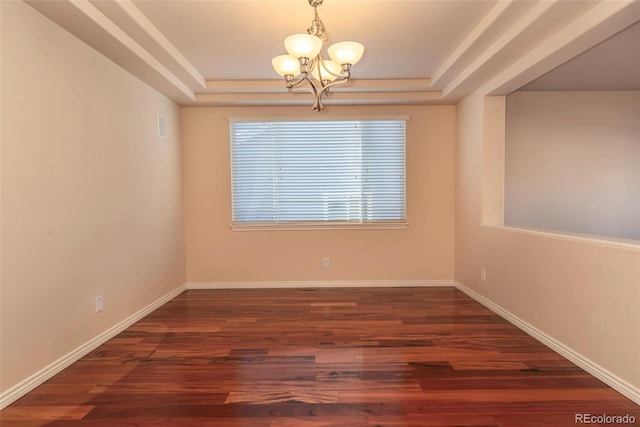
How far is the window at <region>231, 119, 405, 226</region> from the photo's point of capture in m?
4.16

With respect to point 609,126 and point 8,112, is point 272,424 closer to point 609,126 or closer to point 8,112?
point 8,112

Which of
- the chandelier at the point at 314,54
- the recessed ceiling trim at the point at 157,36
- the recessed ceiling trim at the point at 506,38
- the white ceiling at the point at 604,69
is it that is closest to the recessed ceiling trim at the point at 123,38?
the recessed ceiling trim at the point at 157,36

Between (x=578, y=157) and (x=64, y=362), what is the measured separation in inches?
222

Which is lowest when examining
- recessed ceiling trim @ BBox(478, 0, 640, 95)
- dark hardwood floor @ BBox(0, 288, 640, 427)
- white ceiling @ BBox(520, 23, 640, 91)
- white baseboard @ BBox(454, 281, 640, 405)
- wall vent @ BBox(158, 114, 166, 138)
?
dark hardwood floor @ BBox(0, 288, 640, 427)

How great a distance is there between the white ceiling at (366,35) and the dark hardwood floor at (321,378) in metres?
2.28

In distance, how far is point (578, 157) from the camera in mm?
3924

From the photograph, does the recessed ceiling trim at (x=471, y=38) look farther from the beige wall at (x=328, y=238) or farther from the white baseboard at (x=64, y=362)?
the white baseboard at (x=64, y=362)

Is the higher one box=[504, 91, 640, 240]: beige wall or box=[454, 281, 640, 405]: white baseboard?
box=[504, 91, 640, 240]: beige wall

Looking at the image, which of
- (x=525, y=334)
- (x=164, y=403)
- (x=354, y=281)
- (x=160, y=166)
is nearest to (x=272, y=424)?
(x=164, y=403)

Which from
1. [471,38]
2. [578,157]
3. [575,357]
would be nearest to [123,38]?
[471,38]

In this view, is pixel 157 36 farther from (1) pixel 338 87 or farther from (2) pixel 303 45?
(1) pixel 338 87

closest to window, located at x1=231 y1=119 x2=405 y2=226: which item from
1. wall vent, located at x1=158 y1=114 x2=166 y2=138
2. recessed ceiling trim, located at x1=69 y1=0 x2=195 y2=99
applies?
wall vent, located at x1=158 y1=114 x2=166 y2=138

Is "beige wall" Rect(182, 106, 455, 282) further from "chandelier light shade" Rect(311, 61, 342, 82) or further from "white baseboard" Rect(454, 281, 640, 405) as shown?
"chandelier light shade" Rect(311, 61, 342, 82)

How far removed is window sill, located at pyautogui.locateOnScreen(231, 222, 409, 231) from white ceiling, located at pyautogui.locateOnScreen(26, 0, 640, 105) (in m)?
1.73
